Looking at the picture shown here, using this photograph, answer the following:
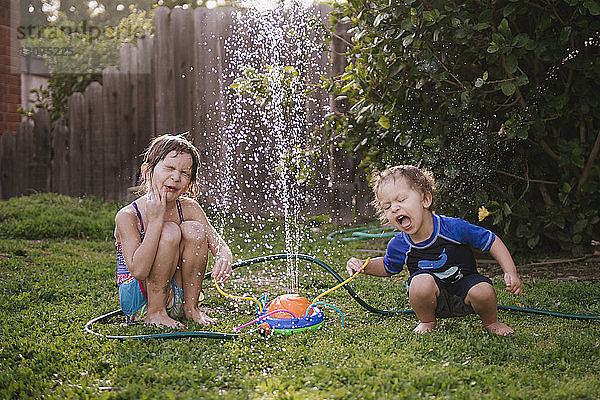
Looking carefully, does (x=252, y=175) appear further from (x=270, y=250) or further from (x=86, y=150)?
(x=86, y=150)

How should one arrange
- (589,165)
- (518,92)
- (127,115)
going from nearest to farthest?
(518,92)
(589,165)
(127,115)

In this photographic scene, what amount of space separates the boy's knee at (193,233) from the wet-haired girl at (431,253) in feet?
2.25

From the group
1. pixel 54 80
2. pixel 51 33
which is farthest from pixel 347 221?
pixel 51 33

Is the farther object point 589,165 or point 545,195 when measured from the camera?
point 545,195

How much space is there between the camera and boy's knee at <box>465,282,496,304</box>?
2.69m

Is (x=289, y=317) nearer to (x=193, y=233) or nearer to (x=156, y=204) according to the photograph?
(x=193, y=233)

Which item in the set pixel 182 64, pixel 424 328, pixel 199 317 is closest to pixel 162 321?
pixel 199 317

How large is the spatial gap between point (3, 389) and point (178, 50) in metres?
5.37

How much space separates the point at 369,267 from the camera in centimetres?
297

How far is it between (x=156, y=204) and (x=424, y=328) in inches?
51.3

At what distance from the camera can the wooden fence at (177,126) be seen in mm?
6301

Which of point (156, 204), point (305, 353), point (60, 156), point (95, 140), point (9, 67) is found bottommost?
point (305, 353)

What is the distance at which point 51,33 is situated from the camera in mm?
11641

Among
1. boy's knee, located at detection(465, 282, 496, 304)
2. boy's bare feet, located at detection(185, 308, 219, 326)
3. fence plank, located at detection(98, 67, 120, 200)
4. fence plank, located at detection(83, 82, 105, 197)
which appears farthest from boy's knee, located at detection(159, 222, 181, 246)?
fence plank, located at detection(83, 82, 105, 197)
